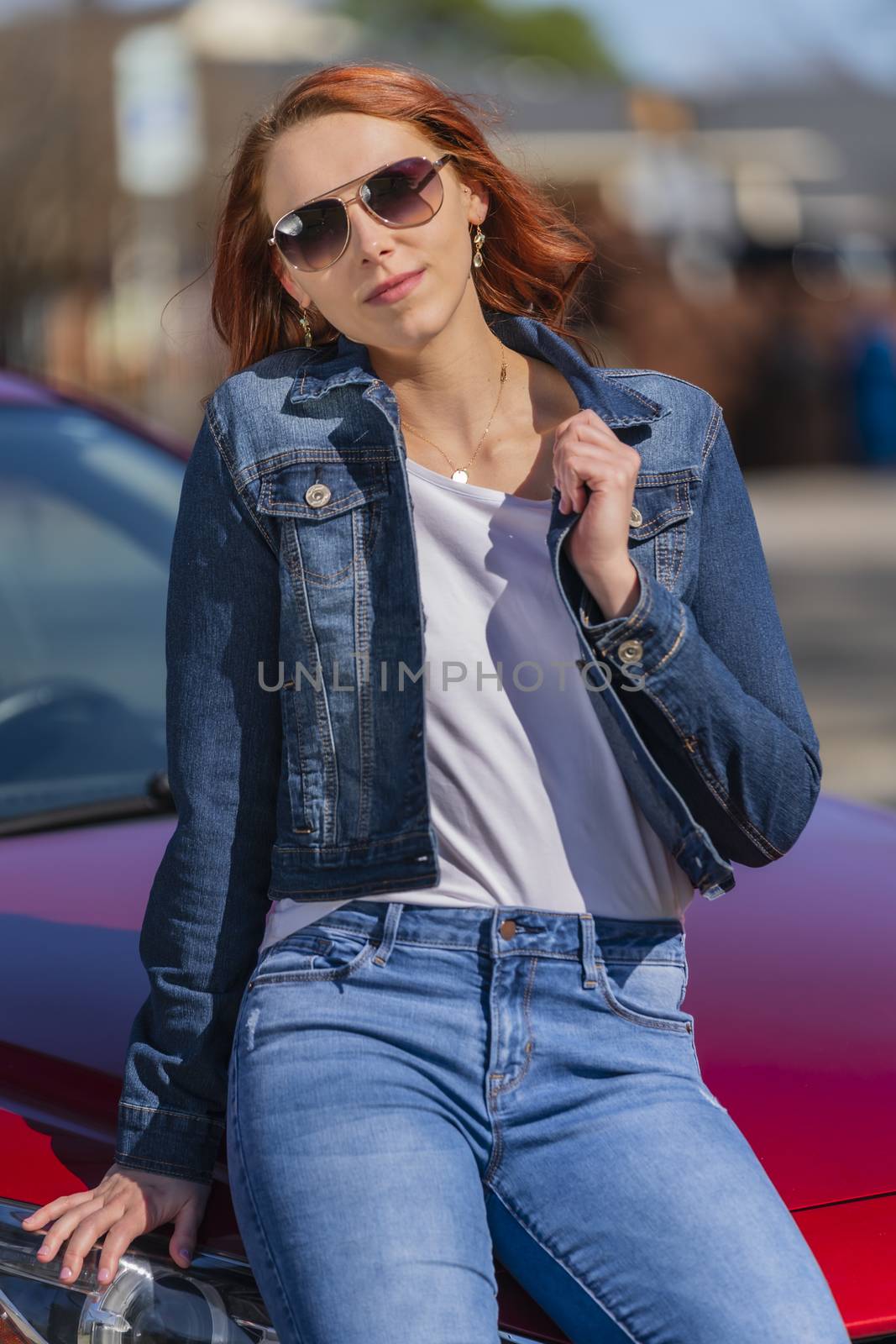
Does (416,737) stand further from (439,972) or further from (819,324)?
(819,324)

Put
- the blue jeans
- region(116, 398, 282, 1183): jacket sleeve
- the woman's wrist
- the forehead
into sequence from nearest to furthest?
the blue jeans → the woman's wrist → region(116, 398, 282, 1183): jacket sleeve → the forehead

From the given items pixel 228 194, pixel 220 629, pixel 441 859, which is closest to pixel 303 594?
pixel 220 629

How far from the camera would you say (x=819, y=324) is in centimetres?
1966

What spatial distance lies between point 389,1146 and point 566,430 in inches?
29.8

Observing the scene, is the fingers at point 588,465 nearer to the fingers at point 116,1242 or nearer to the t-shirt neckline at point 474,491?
the t-shirt neckline at point 474,491

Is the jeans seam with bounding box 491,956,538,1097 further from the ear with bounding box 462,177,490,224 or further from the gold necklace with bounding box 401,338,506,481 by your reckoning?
the ear with bounding box 462,177,490,224

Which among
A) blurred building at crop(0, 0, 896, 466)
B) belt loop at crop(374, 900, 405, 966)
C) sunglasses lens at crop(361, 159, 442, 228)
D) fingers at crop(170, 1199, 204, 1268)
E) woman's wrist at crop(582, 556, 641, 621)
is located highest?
sunglasses lens at crop(361, 159, 442, 228)

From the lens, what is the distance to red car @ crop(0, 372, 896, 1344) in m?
1.67

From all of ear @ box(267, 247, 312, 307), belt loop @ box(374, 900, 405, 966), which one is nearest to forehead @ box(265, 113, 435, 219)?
ear @ box(267, 247, 312, 307)

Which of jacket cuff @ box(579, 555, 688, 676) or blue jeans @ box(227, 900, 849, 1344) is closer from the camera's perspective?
blue jeans @ box(227, 900, 849, 1344)

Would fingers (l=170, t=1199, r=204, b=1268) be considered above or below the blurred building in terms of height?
above

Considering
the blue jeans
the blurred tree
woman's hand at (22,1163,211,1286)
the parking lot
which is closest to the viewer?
the blue jeans

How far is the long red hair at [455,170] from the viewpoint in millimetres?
1988

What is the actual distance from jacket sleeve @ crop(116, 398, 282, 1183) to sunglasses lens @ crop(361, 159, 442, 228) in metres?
0.31
